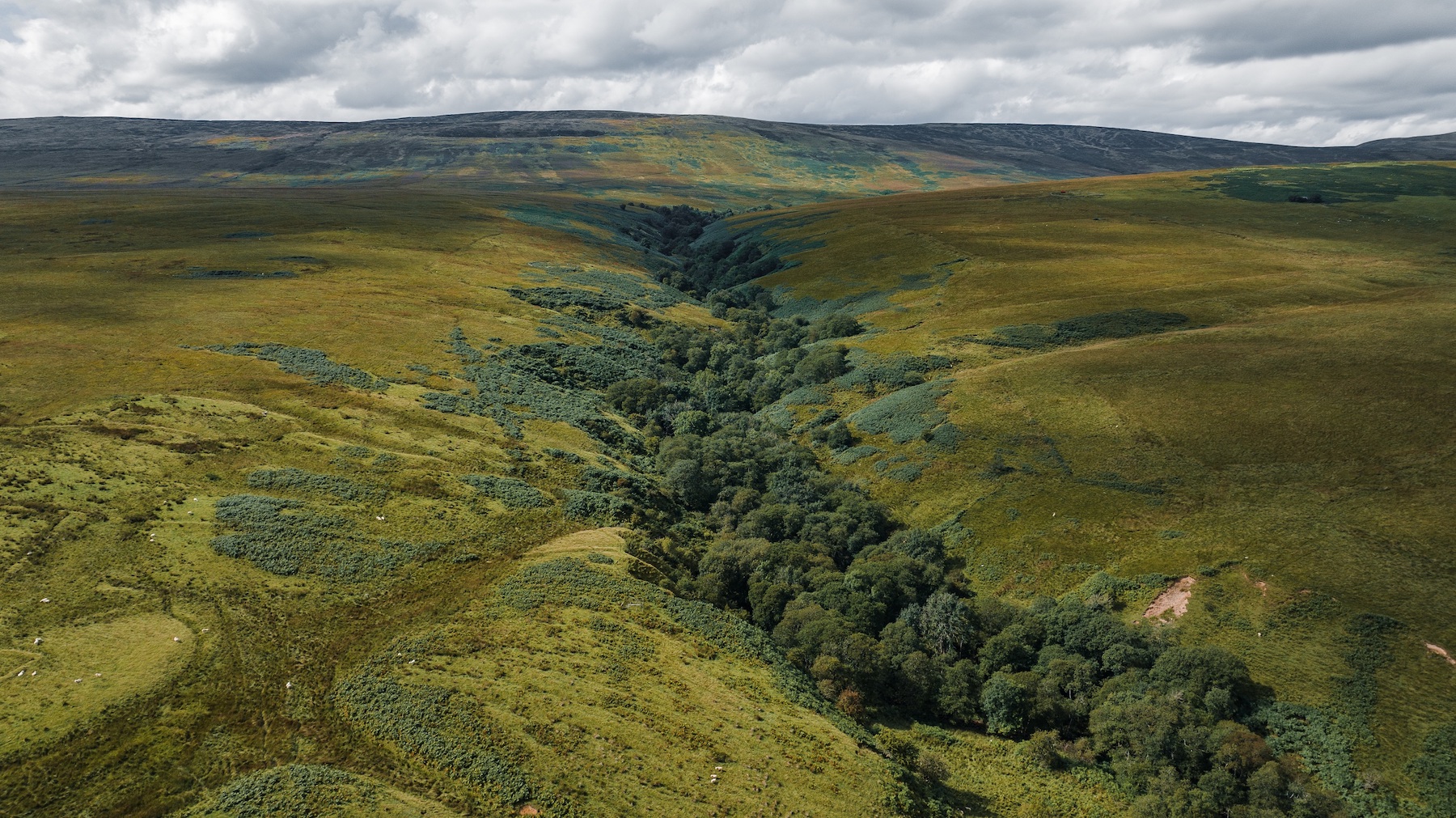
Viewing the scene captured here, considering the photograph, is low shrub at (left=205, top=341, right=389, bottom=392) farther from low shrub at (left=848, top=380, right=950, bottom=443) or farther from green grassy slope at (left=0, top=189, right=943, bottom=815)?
low shrub at (left=848, top=380, right=950, bottom=443)

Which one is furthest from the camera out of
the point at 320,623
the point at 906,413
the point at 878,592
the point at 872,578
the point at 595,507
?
the point at 906,413

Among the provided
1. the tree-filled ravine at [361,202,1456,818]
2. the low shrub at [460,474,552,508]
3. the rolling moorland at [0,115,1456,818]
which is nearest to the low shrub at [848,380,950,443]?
the tree-filled ravine at [361,202,1456,818]

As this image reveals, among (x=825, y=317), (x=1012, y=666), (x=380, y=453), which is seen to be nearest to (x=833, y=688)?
(x=1012, y=666)

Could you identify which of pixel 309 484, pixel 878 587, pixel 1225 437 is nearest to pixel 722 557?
pixel 878 587

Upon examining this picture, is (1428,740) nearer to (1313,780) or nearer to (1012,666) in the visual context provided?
(1313,780)

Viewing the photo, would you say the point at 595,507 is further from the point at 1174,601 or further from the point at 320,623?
the point at 1174,601

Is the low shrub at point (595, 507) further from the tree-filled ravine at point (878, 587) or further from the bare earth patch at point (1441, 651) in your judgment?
the bare earth patch at point (1441, 651)

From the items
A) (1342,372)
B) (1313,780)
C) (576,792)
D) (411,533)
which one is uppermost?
(1342,372)
